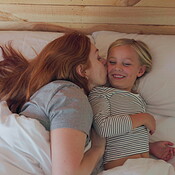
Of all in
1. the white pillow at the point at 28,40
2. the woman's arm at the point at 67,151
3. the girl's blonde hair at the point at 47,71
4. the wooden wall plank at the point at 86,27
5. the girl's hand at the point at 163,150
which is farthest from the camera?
the wooden wall plank at the point at 86,27

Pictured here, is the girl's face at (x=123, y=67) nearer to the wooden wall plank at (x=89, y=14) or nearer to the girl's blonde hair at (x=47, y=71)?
the girl's blonde hair at (x=47, y=71)

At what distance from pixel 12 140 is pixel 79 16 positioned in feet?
2.72

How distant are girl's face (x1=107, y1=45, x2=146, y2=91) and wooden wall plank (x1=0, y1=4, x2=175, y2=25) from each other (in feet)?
0.98

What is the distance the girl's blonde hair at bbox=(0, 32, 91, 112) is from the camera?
38.8 inches

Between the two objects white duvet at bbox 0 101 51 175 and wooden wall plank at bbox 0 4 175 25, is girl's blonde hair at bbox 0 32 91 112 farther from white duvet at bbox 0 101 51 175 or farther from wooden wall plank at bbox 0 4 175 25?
wooden wall plank at bbox 0 4 175 25

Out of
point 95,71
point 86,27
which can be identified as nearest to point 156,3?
point 86,27

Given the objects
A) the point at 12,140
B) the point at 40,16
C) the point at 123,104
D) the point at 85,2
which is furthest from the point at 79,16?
the point at 12,140

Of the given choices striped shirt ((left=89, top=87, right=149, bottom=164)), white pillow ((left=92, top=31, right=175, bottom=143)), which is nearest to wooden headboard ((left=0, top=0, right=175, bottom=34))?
A: white pillow ((left=92, top=31, right=175, bottom=143))

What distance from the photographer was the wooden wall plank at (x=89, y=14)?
1436mm

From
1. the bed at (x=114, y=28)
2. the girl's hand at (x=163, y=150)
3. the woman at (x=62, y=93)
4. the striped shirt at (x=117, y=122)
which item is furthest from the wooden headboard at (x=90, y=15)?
the girl's hand at (x=163, y=150)

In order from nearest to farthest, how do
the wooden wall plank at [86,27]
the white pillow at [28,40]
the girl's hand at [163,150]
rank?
the girl's hand at [163,150] < the white pillow at [28,40] < the wooden wall plank at [86,27]

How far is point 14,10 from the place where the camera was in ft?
4.81

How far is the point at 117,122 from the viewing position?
3.40 ft

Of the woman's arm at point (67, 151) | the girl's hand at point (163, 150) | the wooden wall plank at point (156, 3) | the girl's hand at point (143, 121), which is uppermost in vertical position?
the wooden wall plank at point (156, 3)
